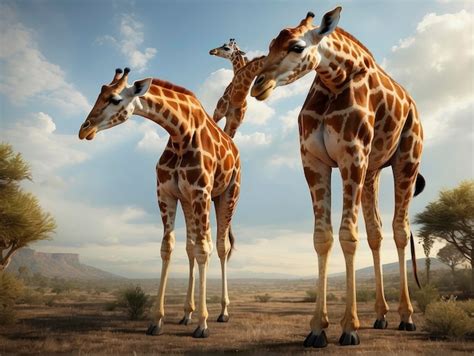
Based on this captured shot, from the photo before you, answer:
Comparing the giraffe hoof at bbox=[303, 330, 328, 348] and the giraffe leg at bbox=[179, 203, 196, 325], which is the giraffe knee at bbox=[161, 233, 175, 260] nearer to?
the giraffe leg at bbox=[179, 203, 196, 325]

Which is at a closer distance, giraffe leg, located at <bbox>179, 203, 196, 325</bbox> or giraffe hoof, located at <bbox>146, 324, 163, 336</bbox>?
giraffe hoof, located at <bbox>146, 324, 163, 336</bbox>

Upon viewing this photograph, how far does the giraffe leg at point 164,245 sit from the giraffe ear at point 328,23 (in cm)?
430

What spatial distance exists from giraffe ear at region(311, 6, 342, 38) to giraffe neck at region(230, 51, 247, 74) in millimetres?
9299

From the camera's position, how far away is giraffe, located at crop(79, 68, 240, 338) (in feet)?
24.9

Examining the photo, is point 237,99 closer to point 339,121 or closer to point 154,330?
point 339,121

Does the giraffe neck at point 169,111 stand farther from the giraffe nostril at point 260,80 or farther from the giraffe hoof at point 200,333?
the giraffe hoof at point 200,333

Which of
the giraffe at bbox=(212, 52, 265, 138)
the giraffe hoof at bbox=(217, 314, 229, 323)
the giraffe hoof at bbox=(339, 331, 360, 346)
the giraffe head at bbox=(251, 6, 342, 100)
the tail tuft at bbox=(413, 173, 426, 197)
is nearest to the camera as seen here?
the giraffe hoof at bbox=(339, 331, 360, 346)

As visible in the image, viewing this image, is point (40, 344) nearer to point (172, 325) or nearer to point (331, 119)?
point (172, 325)

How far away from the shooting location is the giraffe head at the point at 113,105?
7461 mm

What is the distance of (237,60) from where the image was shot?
15.6 m

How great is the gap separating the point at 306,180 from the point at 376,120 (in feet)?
5.15

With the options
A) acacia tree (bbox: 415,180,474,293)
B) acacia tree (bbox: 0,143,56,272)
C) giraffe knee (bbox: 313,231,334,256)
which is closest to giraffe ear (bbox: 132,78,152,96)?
giraffe knee (bbox: 313,231,334,256)

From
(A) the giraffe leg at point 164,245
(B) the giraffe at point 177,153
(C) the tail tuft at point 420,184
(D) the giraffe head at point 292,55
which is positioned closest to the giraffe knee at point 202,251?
(B) the giraffe at point 177,153

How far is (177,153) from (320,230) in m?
3.38
